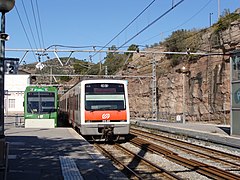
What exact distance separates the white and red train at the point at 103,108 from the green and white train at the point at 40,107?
9384 millimetres

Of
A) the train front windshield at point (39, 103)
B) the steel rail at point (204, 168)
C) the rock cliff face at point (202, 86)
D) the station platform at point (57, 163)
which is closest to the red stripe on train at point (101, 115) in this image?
the station platform at point (57, 163)

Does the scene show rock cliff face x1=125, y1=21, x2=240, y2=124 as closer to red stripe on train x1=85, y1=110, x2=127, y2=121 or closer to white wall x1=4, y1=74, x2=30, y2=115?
red stripe on train x1=85, y1=110, x2=127, y2=121

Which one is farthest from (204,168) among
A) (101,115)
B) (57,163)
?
(101,115)

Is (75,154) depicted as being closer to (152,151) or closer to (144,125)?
(152,151)

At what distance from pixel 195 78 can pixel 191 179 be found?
33.1 metres

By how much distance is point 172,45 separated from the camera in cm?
6172

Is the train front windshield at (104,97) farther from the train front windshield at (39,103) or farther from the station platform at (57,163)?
the train front windshield at (39,103)

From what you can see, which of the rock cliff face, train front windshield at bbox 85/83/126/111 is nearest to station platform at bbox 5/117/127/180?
train front windshield at bbox 85/83/126/111

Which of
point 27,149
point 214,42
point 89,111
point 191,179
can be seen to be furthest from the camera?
point 214,42

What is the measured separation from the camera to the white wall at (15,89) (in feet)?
198

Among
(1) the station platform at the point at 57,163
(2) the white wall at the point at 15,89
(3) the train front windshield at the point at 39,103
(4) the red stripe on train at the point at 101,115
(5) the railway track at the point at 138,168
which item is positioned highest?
(2) the white wall at the point at 15,89

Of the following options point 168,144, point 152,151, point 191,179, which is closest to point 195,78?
point 168,144

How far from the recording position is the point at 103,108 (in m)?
20.0

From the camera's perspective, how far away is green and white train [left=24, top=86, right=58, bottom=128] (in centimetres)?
2921
